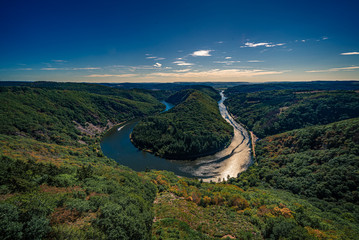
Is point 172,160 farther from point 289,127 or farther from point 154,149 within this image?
point 289,127

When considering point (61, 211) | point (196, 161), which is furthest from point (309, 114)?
point (61, 211)

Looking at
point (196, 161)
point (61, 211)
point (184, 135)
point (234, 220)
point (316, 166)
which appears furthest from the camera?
point (184, 135)

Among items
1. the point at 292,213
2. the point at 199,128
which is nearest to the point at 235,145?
the point at 199,128

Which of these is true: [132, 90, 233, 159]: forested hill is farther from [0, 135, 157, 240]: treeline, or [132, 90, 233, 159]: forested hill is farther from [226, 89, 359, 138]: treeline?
[0, 135, 157, 240]: treeline

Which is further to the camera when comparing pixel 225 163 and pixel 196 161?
pixel 196 161

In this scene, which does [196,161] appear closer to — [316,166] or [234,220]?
[316,166]

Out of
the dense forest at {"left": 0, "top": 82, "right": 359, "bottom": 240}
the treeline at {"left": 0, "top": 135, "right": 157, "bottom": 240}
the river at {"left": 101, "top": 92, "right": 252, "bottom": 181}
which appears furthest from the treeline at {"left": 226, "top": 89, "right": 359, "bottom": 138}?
the treeline at {"left": 0, "top": 135, "right": 157, "bottom": 240}
